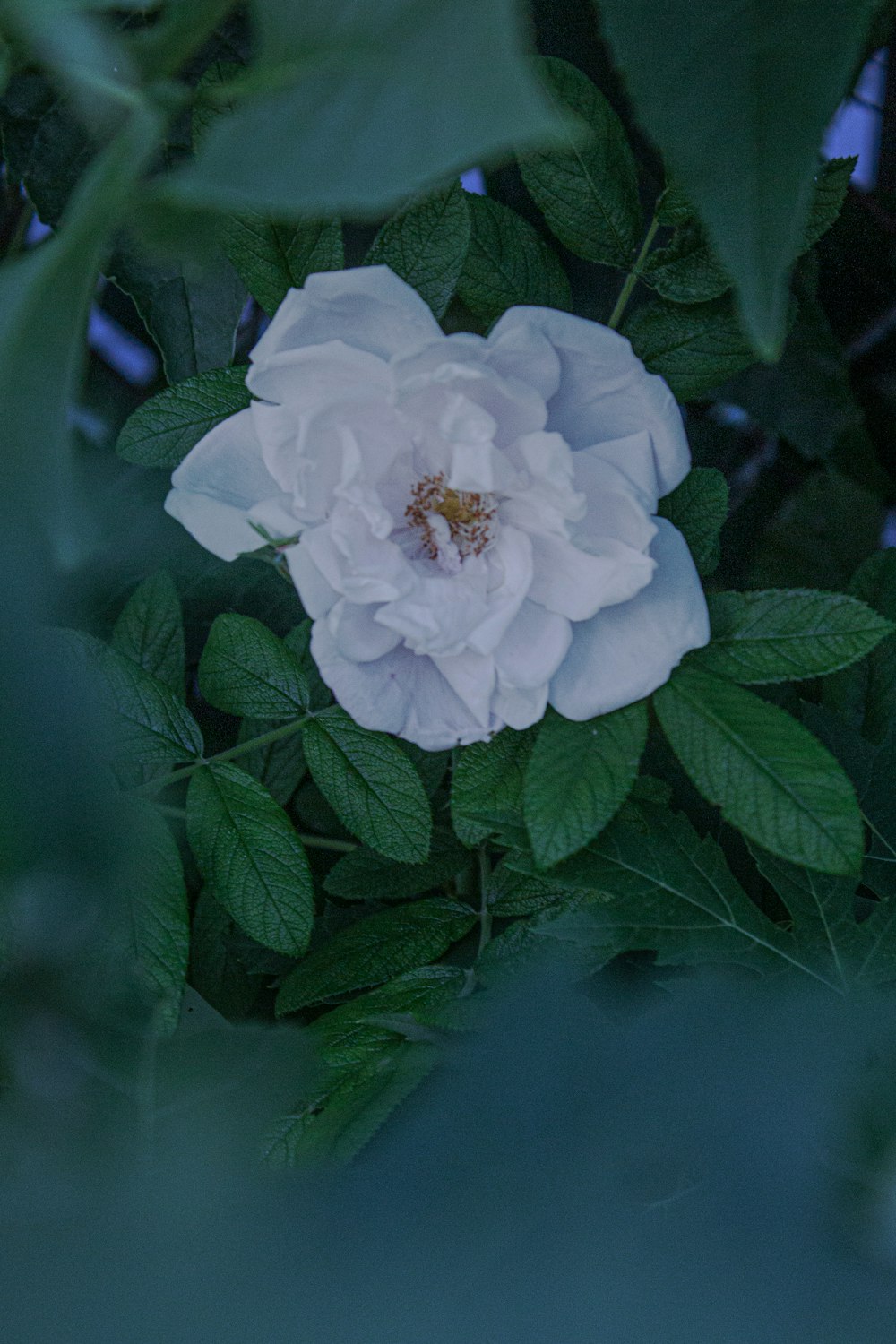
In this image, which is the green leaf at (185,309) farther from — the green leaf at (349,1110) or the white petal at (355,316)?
the green leaf at (349,1110)

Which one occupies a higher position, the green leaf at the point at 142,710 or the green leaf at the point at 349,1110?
the green leaf at the point at 142,710

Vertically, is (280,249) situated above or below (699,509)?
above

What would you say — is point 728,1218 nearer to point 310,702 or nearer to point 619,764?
point 619,764

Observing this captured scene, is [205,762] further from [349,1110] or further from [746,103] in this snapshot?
[746,103]

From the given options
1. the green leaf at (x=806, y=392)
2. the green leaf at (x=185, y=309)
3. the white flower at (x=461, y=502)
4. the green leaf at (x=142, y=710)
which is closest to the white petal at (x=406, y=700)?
the white flower at (x=461, y=502)

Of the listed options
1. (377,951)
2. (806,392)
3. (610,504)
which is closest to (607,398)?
(610,504)

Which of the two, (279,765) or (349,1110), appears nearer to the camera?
(349,1110)
